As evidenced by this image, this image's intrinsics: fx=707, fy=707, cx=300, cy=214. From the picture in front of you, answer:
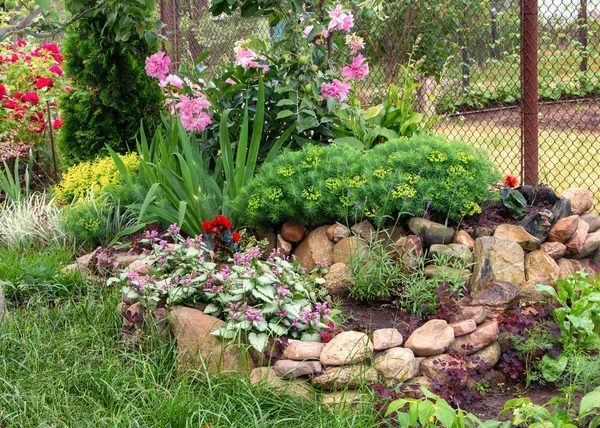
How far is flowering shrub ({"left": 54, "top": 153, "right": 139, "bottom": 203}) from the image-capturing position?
17.7 ft

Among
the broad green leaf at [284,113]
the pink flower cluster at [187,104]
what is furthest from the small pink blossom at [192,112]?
the broad green leaf at [284,113]

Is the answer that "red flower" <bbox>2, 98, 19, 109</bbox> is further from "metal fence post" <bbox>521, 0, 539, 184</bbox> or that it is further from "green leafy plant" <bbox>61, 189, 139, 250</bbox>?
"metal fence post" <bbox>521, 0, 539, 184</bbox>

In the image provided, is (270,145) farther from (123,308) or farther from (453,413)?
(453,413)

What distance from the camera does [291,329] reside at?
3.42 meters

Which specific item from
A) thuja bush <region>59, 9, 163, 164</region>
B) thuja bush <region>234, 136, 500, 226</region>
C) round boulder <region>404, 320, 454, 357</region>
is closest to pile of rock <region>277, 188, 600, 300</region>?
thuja bush <region>234, 136, 500, 226</region>

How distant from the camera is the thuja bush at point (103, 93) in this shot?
5.91m

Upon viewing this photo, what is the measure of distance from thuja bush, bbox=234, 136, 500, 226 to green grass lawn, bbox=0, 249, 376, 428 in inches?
44.0

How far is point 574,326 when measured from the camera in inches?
123

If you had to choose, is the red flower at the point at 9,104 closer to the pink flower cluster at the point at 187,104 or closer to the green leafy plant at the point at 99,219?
the green leafy plant at the point at 99,219

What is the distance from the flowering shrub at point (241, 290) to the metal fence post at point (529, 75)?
2.40 m

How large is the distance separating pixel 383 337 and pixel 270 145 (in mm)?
2119

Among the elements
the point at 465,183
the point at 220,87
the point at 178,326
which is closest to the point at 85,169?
the point at 220,87

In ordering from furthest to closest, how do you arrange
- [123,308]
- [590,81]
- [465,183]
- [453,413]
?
1. [590,81]
2. [465,183]
3. [123,308]
4. [453,413]

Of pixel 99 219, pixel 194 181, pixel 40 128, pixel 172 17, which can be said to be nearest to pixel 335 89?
pixel 194 181
